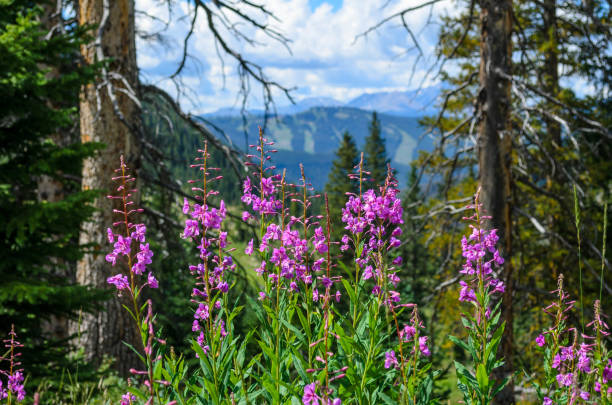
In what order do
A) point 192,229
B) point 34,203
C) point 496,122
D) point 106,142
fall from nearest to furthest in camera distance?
point 192,229
point 34,203
point 106,142
point 496,122

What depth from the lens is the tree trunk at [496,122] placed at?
7.18 metres

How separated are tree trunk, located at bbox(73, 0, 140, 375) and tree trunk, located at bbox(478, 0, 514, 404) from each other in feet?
16.4

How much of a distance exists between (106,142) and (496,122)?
5.51 meters

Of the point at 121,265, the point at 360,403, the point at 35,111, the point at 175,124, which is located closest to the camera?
the point at 360,403

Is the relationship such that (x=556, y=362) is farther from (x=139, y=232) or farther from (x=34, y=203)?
(x=34, y=203)

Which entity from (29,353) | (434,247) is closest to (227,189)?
(434,247)

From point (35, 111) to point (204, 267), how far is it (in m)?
4.76

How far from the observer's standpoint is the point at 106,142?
6.70m

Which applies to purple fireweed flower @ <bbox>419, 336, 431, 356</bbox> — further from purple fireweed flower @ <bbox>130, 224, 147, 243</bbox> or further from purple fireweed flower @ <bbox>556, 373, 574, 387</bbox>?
purple fireweed flower @ <bbox>130, 224, 147, 243</bbox>

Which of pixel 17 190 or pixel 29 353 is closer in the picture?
pixel 29 353

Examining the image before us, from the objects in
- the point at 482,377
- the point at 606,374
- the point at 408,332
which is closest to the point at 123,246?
the point at 408,332

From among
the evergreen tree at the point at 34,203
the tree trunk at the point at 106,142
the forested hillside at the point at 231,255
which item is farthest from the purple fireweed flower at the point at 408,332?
the tree trunk at the point at 106,142

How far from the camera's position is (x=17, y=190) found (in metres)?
9.68

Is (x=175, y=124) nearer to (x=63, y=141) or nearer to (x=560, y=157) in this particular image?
(x=63, y=141)
